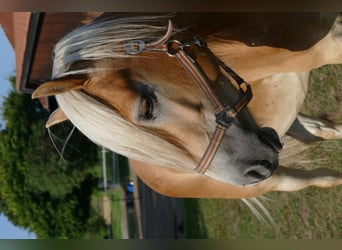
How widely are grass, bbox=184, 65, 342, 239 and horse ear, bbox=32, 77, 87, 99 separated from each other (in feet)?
2.16

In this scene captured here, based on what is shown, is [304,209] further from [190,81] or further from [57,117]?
[57,117]

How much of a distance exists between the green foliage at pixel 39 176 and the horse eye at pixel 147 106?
0.41m

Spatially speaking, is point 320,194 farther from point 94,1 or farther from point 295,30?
point 94,1

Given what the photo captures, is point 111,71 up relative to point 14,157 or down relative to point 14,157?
up

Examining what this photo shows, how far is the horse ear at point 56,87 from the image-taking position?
86 cm

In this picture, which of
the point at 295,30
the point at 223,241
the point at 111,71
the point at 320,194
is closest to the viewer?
the point at 111,71

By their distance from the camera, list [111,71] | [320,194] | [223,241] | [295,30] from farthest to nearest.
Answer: [320,194], [223,241], [295,30], [111,71]

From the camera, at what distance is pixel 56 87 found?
0.87m

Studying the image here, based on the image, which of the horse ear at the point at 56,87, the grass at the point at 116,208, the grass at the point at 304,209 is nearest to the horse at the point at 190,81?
the horse ear at the point at 56,87

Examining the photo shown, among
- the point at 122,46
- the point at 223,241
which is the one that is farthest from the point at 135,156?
the point at 223,241

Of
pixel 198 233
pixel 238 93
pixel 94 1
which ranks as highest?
pixel 94 1

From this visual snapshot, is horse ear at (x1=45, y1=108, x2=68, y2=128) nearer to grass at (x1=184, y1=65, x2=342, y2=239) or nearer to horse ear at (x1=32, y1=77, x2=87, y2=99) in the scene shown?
horse ear at (x1=32, y1=77, x2=87, y2=99)

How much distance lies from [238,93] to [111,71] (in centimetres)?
28

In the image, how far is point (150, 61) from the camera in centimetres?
95
